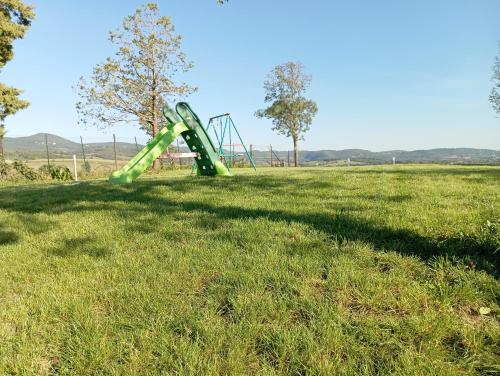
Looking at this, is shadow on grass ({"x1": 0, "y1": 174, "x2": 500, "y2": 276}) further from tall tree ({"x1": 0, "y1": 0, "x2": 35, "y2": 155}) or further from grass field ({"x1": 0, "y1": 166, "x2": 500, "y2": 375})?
tall tree ({"x1": 0, "y1": 0, "x2": 35, "y2": 155})

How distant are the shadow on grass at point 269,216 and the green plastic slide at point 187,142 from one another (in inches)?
115

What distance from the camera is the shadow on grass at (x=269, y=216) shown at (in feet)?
9.59

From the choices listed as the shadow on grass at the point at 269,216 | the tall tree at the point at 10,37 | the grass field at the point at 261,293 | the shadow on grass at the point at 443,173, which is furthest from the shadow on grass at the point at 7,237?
the tall tree at the point at 10,37

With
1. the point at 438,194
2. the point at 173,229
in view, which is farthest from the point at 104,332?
the point at 438,194

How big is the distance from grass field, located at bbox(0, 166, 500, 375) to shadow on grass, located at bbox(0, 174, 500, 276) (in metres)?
0.03

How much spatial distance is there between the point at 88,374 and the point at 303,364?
117 centimetres

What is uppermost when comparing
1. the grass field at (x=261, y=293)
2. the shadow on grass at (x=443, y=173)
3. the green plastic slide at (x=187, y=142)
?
the green plastic slide at (x=187, y=142)


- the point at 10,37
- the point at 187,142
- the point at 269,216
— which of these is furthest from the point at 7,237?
the point at 10,37

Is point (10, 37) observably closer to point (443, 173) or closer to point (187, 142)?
point (187, 142)

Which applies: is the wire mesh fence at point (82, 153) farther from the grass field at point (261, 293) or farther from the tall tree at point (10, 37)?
the grass field at point (261, 293)

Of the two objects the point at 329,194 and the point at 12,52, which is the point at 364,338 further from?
the point at 12,52

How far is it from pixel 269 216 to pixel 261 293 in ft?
6.50

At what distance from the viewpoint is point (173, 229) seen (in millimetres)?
4129

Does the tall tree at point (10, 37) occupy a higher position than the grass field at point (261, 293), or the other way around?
the tall tree at point (10, 37)
